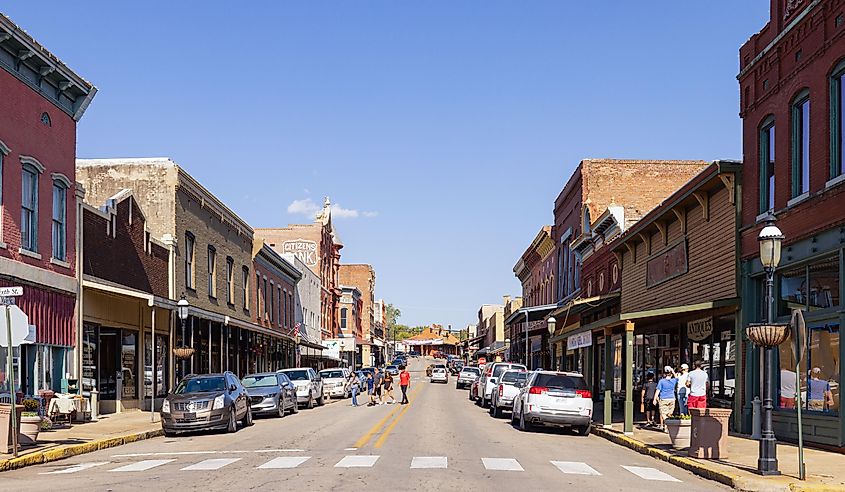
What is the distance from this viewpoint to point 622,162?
49.5 metres

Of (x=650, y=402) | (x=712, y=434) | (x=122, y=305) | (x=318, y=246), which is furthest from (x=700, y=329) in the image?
(x=318, y=246)

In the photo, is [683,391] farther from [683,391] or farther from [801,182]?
[801,182]

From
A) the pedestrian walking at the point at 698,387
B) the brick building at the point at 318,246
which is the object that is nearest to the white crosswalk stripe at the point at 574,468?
the pedestrian walking at the point at 698,387

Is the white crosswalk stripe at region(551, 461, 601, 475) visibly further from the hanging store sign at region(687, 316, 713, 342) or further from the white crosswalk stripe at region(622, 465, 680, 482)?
the hanging store sign at region(687, 316, 713, 342)

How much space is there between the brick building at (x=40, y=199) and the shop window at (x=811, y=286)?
17597mm

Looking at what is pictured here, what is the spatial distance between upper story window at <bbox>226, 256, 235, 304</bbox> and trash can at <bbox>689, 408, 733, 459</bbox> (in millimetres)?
32318

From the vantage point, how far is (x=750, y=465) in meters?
16.3

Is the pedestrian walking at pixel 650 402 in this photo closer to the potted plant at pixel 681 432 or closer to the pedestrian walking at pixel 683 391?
the pedestrian walking at pixel 683 391

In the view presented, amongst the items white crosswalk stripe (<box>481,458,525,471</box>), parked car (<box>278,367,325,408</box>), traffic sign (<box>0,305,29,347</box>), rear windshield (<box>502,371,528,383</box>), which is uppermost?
traffic sign (<box>0,305,29,347</box>)

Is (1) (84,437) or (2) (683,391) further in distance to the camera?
(2) (683,391)

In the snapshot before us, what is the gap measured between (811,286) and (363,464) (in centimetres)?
1025

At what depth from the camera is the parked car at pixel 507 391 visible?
33062 mm

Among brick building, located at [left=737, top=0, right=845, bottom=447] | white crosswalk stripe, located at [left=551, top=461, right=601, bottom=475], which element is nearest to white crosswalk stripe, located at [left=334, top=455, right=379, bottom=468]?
white crosswalk stripe, located at [left=551, top=461, right=601, bottom=475]

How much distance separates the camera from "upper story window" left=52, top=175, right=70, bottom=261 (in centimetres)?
2706
